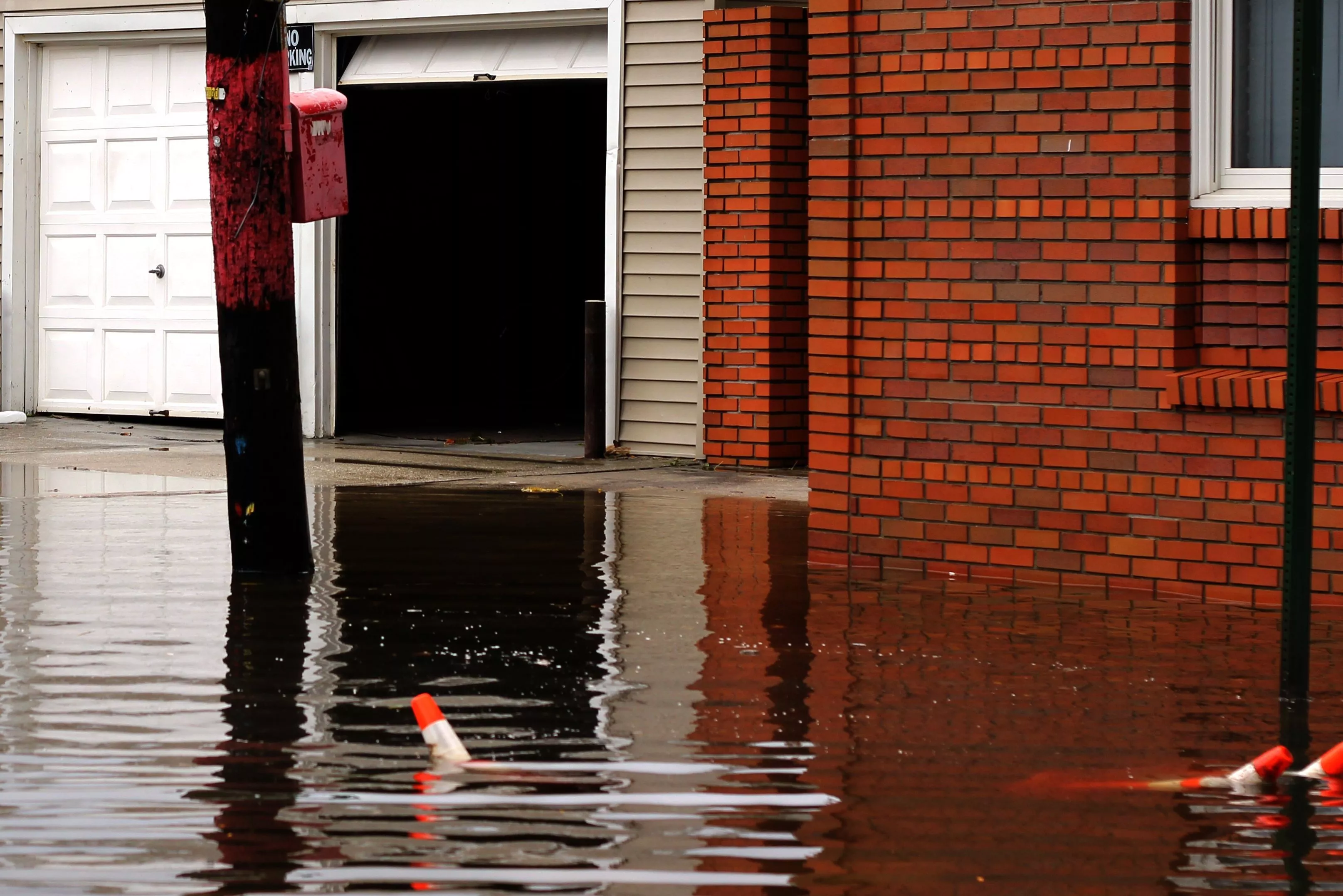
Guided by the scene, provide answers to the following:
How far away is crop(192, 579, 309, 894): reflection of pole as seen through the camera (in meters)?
4.21

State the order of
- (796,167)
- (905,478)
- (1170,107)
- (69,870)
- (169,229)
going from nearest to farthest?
(69,870)
(1170,107)
(905,478)
(796,167)
(169,229)

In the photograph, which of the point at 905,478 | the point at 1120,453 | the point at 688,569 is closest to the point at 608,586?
the point at 688,569

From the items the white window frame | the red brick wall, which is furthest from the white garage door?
the white window frame

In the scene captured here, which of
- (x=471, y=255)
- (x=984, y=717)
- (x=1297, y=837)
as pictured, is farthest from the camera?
(x=471, y=255)

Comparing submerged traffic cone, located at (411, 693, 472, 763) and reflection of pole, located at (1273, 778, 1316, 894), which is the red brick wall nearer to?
Result: reflection of pole, located at (1273, 778, 1316, 894)

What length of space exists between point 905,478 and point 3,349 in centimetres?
951

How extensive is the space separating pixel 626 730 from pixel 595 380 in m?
7.69

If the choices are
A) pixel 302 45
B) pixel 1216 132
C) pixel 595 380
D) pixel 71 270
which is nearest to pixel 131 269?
pixel 71 270

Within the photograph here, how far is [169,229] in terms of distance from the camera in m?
15.0

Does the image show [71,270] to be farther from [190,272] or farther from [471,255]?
[471,255]

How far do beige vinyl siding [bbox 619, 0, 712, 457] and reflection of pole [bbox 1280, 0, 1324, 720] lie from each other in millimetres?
7496

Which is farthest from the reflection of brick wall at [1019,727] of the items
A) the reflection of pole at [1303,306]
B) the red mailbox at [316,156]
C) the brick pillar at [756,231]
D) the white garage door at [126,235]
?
the white garage door at [126,235]

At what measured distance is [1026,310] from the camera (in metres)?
7.82

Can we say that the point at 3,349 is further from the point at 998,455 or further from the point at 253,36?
the point at 998,455
